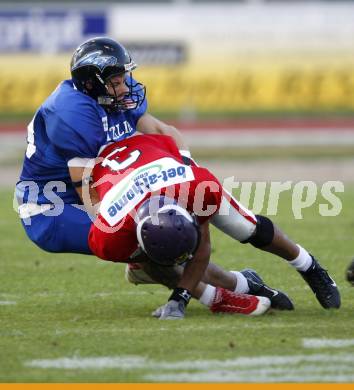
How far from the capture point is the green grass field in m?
4.03

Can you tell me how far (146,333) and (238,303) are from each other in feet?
2.17

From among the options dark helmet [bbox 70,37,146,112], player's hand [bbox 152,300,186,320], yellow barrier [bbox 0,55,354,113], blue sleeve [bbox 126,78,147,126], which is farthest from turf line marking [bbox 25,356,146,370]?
yellow barrier [bbox 0,55,354,113]

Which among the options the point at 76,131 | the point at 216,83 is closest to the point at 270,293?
the point at 76,131

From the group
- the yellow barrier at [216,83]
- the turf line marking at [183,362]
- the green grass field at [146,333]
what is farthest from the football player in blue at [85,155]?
the yellow barrier at [216,83]

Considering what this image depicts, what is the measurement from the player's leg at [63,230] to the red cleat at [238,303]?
0.68 meters

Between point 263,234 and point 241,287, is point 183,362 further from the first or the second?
point 241,287

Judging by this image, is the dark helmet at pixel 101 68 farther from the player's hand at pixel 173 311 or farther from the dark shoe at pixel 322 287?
the dark shoe at pixel 322 287

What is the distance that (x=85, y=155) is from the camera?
5.12 meters

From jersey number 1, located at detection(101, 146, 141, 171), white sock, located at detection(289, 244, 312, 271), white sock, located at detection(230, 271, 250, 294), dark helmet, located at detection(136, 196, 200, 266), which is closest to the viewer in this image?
dark helmet, located at detection(136, 196, 200, 266)

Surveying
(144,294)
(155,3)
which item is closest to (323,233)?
(144,294)

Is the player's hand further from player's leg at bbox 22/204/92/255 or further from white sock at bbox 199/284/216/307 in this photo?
player's leg at bbox 22/204/92/255

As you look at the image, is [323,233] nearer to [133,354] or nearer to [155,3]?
[133,354]

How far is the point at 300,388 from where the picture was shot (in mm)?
3738

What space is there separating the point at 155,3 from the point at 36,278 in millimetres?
13454
